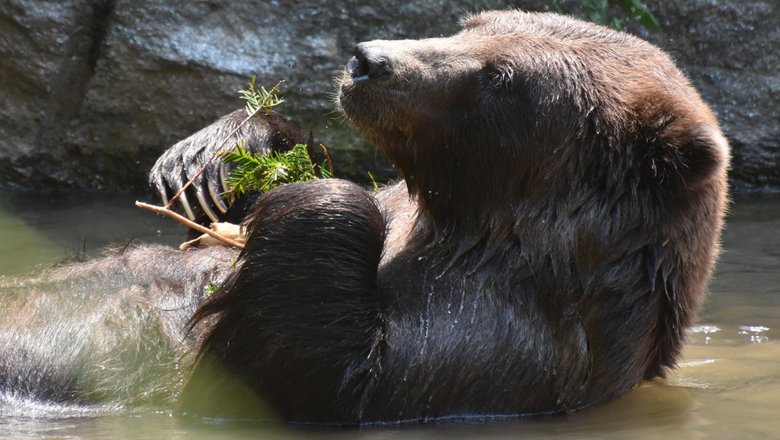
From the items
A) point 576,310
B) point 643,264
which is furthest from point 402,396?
point 643,264

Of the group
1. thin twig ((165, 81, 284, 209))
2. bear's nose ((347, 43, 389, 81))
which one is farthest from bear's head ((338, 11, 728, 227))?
thin twig ((165, 81, 284, 209))

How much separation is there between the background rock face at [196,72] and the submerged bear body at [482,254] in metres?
3.91

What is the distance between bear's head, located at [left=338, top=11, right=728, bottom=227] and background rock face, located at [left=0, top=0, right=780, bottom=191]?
3.86 meters

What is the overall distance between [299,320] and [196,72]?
177 inches

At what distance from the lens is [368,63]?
15.5ft

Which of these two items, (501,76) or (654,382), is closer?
(501,76)

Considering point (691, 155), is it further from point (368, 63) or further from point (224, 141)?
point (224, 141)

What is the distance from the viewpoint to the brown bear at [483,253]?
4.66m

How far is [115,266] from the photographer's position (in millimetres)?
5406

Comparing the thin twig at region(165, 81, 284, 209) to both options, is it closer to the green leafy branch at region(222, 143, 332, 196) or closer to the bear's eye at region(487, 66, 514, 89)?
the green leafy branch at region(222, 143, 332, 196)

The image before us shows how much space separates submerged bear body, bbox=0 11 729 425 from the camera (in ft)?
15.3

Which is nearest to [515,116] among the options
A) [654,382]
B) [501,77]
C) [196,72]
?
[501,77]

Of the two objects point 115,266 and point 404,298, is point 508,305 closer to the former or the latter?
point 404,298

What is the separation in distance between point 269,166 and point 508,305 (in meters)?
1.64
